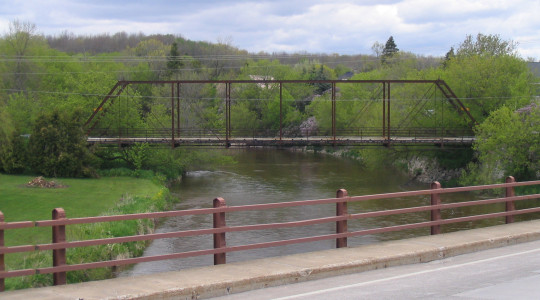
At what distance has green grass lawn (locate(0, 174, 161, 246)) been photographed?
922 inches

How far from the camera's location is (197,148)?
5697 centimetres

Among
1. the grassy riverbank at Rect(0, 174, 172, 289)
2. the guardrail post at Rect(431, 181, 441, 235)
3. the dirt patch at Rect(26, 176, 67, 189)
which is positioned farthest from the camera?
the dirt patch at Rect(26, 176, 67, 189)

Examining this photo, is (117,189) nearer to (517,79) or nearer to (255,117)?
(517,79)

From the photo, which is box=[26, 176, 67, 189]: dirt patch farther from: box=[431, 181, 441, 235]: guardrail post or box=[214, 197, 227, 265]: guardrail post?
box=[214, 197, 227, 265]: guardrail post

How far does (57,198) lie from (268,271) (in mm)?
27437

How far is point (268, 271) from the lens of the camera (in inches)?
400

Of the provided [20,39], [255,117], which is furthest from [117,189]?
[255,117]

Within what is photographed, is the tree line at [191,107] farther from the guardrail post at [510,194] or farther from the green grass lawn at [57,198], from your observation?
the guardrail post at [510,194]

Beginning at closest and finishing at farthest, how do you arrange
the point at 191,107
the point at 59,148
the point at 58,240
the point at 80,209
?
the point at 58,240
the point at 80,209
the point at 59,148
the point at 191,107

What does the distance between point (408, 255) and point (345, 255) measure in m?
1.21

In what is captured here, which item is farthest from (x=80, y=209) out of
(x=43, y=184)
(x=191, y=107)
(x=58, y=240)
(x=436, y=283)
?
(x=191, y=107)

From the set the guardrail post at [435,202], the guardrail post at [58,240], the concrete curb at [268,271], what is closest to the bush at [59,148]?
the guardrail post at [435,202]

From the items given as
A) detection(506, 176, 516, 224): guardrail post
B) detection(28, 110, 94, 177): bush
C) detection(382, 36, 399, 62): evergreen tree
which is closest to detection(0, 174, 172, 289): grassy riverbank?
detection(28, 110, 94, 177): bush

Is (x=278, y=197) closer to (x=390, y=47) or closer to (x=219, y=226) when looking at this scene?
(x=219, y=226)
